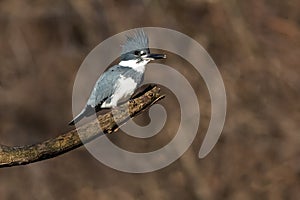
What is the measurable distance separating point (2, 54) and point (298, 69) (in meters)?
1.92

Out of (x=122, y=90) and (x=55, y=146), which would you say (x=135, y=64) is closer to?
(x=122, y=90)

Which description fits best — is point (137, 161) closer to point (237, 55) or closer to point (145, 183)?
point (145, 183)

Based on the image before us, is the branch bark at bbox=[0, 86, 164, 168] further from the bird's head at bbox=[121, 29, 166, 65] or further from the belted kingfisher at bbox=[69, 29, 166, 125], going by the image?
the bird's head at bbox=[121, 29, 166, 65]

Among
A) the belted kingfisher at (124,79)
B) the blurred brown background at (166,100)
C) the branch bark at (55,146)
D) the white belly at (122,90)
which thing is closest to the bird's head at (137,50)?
the belted kingfisher at (124,79)

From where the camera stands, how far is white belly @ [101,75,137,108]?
2.37m

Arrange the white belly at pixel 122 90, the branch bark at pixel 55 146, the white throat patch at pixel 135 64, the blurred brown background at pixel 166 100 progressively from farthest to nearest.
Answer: the blurred brown background at pixel 166 100
the white throat patch at pixel 135 64
the white belly at pixel 122 90
the branch bark at pixel 55 146

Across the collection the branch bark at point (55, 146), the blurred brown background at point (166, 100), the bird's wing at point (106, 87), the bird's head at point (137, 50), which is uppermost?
the branch bark at point (55, 146)

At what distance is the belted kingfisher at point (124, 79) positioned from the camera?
2.41 meters

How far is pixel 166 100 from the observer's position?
4.95m

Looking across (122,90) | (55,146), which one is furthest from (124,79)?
(55,146)

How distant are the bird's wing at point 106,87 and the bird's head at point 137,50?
0.04 metres

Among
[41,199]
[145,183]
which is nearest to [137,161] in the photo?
[145,183]

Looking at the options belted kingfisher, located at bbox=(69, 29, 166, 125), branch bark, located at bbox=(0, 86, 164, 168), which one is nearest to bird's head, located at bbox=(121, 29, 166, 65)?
belted kingfisher, located at bbox=(69, 29, 166, 125)

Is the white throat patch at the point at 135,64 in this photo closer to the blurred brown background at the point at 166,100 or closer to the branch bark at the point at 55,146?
the branch bark at the point at 55,146
